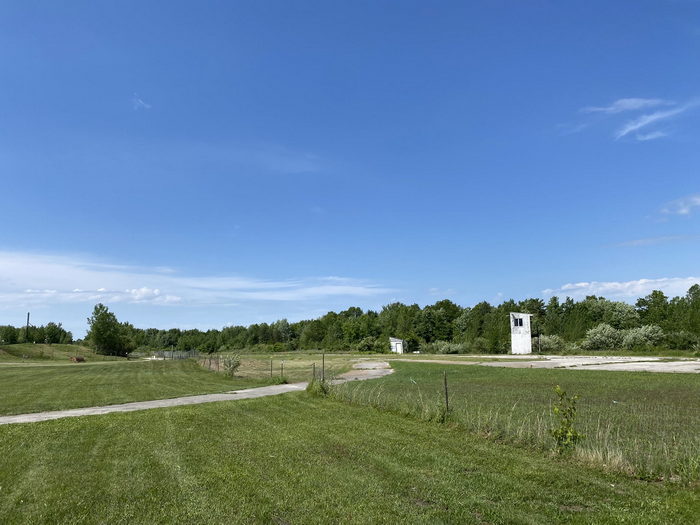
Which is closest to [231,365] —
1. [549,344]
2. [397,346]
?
[549,344]

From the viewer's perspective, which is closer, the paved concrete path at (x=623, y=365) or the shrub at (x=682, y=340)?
the paved concrete path at (x=623, y=365)

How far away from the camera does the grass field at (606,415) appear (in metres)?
8.29

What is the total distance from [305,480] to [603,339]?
2887 inches

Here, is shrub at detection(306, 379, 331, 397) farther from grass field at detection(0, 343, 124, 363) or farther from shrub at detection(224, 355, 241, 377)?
grass field at detection(0, 343, 124, 363)

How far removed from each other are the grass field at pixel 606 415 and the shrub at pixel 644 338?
4406 cm

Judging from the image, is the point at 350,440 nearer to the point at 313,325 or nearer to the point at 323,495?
the point at 323,495

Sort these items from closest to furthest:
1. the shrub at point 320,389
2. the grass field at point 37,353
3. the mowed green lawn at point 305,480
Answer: the mowed green lawn at point 305,480, the shrub at point 320,389, the grass field at point 37,353

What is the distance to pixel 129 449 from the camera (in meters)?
9.84

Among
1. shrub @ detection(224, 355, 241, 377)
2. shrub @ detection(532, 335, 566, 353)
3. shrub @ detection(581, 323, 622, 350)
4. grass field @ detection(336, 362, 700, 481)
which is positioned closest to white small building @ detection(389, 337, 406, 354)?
shrub @ detection(532, 335, 566, 353)

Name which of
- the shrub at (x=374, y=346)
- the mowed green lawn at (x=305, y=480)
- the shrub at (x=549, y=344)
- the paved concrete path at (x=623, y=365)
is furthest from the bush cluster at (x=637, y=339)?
the mowed green lawn at (x=305, y=480)

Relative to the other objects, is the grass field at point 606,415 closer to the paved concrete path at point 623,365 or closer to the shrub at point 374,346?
the paved concrete path at point 623,365

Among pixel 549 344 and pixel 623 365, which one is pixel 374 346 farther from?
pixel 623 365

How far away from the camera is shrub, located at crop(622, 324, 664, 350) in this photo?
212ft

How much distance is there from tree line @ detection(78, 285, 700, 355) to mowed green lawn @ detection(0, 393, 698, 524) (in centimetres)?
6553
